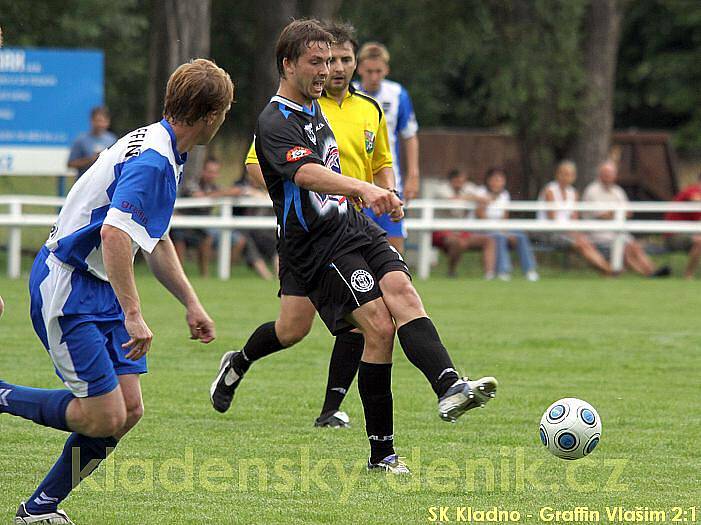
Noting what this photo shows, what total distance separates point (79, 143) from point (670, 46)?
26.1 meters

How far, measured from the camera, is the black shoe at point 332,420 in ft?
22.6

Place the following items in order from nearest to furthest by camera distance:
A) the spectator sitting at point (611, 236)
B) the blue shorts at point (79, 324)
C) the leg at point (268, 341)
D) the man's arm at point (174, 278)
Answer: the blue shorts at point (79, 324) → the man's arm at point (174, 278) → the leg at point (268, 341) → the spectator sitting at point (611, 236)

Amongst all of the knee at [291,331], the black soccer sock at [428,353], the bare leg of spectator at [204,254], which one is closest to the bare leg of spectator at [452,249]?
the bare leg of spectator at [204,254]

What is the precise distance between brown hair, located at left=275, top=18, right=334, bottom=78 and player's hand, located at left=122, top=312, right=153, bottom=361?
1.64m

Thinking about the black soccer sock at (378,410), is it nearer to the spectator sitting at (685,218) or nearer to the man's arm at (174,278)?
the man's arm at (174,278)

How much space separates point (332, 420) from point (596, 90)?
16.5m

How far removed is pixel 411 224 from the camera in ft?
57.3

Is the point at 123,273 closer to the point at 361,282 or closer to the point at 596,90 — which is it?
the point at 361,282

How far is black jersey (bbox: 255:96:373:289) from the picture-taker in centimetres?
565

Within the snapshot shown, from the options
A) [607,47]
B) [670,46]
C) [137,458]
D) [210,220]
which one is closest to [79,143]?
[210,220]

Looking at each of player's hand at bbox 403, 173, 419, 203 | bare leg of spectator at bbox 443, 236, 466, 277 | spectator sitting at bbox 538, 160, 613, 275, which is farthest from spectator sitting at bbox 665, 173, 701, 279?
player's hand at bbox 403, 173, 419, 203

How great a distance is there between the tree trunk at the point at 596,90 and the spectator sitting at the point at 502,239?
397 cm

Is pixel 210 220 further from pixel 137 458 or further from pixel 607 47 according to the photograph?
pixel 137 458

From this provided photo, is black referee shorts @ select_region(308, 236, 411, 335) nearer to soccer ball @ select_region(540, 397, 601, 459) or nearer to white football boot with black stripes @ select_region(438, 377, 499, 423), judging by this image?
white football boot with black stripes @ select_region(438, 377, 499, 423)
